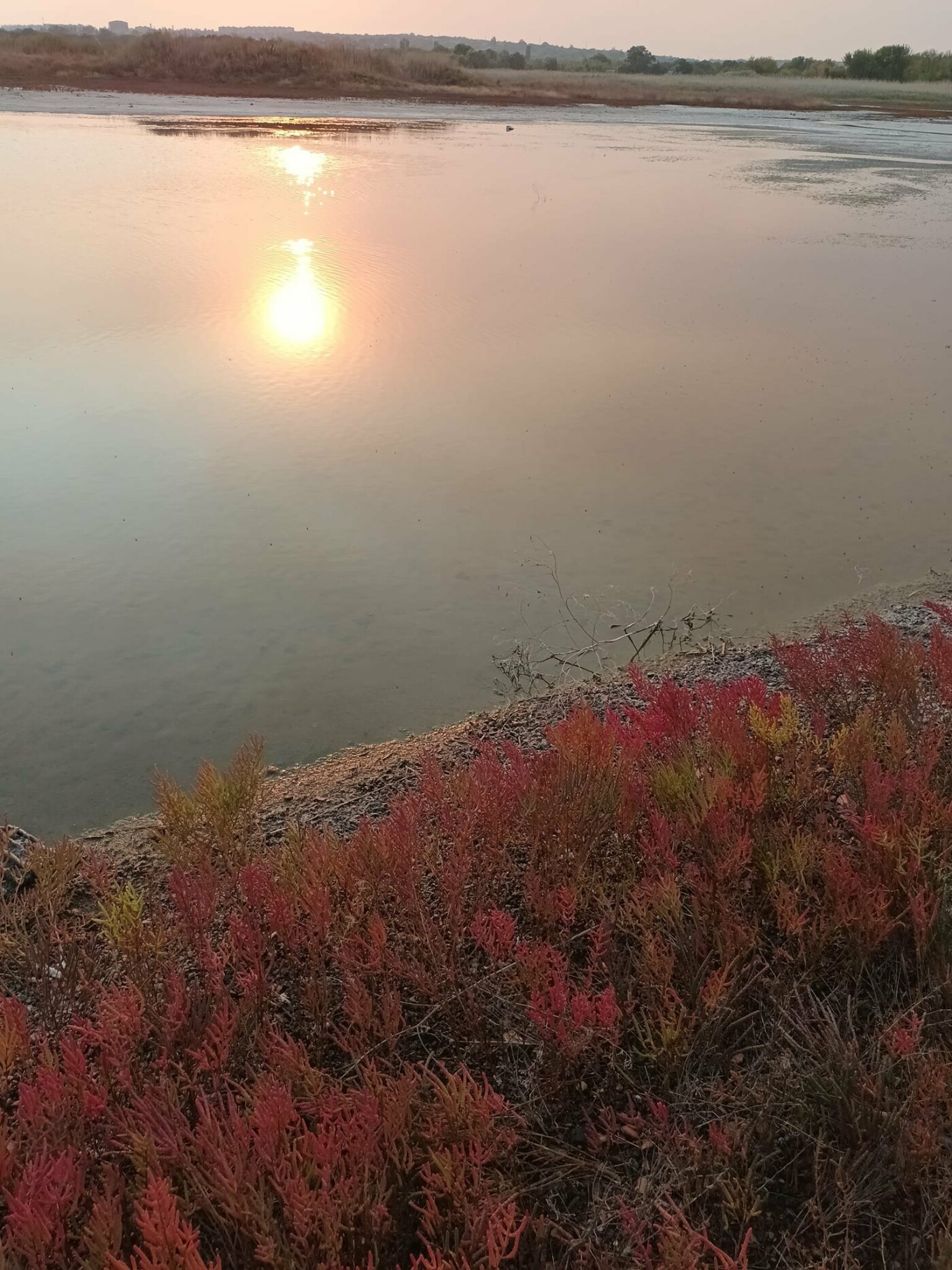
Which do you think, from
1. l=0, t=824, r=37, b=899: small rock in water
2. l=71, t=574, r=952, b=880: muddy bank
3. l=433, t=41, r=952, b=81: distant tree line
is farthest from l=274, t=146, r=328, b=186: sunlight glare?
l=433, t=41, r=952, b=81: distant tree line

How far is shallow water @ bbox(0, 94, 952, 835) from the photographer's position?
460 cm

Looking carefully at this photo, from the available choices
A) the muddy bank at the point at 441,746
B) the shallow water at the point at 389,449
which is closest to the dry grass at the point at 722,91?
the shallow water at the point at 389,449

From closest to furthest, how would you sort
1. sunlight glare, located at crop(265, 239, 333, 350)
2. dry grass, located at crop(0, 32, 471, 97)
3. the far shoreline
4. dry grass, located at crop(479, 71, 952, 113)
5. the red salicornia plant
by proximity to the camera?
1. the red salicornia plant
2. sunlight glare, located at crop(265, 239, 333, 350)
3. the far shoreline
4. dry grass, located at crop(0, 32, 471, 97)
5. dry grass, located at crop(479, 71, 952, 113)

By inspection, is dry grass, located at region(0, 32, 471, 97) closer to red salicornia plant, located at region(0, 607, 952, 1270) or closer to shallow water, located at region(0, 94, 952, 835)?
shallow water, located at region(0, 94, 952, 835)

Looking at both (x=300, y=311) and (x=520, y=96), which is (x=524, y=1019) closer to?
(x=300, y=311)

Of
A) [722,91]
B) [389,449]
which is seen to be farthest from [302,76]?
[389,449]

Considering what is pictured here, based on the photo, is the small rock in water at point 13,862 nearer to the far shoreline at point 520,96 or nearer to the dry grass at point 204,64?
the far shoreline at point 520,96

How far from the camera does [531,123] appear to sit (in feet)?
104

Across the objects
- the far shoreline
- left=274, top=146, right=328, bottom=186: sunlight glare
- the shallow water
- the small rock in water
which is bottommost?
the small rock in water

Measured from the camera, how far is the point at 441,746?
166 inches

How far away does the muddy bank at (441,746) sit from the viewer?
3717 mm

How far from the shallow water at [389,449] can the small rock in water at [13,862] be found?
0.41 metres

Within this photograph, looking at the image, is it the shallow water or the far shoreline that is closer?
the shallow water

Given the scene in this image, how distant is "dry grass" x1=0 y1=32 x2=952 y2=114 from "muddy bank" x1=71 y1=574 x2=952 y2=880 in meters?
38.5
